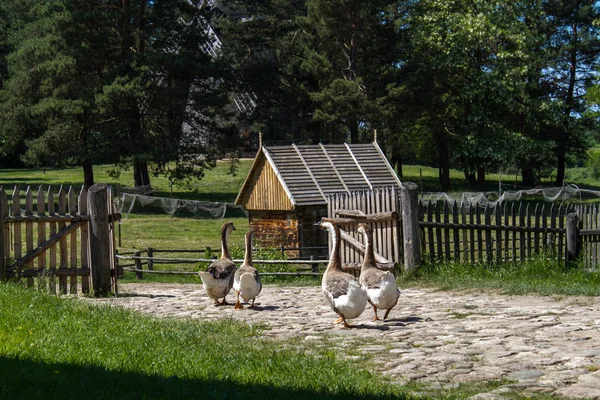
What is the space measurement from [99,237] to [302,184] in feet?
38.1

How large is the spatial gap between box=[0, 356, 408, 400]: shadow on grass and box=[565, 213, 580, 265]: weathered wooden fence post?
10.6m

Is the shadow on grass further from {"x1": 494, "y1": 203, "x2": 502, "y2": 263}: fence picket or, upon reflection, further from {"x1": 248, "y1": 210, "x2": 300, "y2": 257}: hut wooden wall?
{"x1": 248, "y1": 210, "x2": 300, "y2": 257}: hut wooden wall

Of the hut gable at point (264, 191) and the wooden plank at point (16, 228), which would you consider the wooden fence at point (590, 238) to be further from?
the hut gable at point (264, 191)

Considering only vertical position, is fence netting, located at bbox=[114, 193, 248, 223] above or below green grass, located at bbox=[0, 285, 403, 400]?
below

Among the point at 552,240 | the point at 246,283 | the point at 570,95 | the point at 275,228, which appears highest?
the point at 570,95

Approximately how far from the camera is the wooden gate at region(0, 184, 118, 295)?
13555mm

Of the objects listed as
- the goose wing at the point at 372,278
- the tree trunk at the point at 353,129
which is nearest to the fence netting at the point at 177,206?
the tree trunk at the point at 353,129

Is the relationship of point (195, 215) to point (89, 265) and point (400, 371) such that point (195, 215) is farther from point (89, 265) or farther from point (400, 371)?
point (400, 371)

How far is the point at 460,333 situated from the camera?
9.77 metres

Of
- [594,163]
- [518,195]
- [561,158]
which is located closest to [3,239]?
[518,195]

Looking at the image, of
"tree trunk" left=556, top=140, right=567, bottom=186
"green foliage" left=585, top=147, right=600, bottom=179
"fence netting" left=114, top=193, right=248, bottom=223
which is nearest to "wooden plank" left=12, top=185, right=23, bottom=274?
"fence netting" left=114, top=193, right=248, bottom=223

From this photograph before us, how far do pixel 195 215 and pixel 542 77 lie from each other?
29.7 meters

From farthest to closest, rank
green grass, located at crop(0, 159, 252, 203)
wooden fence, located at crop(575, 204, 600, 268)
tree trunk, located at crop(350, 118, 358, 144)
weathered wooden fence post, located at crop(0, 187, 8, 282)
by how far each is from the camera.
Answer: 1. green grass, located at crop(0, 159, 252, 203)
2. tree trunk, located at crop(350, 118, 358, 144)
3. wooden fence, located at crop(575, 204, 600, 268)
4. weathered wooden fence post, located at crop(0, 187, 8, 282)

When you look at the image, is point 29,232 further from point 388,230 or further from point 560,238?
point 560,238
